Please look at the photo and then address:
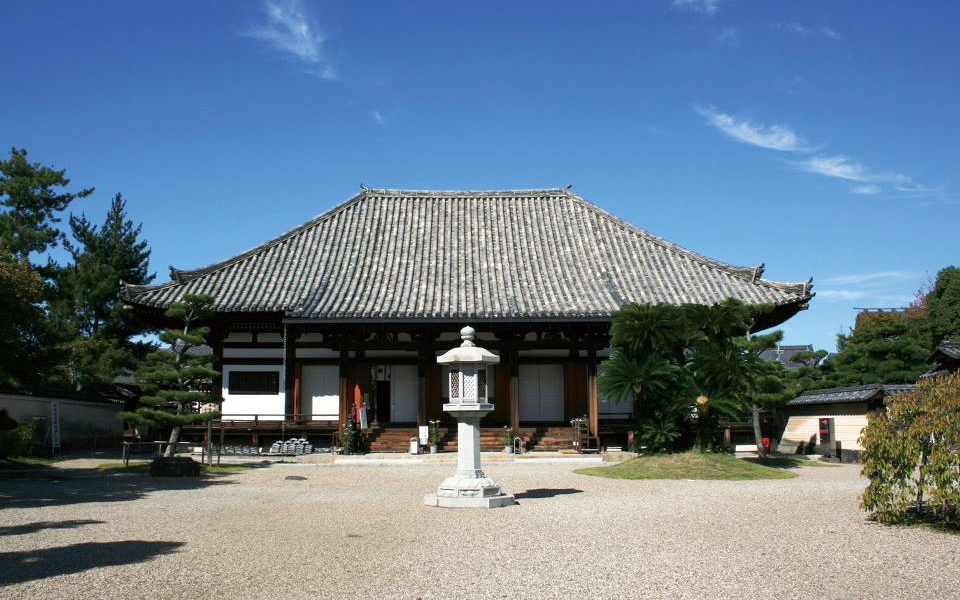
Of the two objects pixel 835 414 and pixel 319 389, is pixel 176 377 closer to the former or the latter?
pixel 319 389

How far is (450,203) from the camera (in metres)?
31.8

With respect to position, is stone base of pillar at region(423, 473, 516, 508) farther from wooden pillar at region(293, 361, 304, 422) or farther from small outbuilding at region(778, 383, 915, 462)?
small outbuilding at region(778, 383, 915, 462)

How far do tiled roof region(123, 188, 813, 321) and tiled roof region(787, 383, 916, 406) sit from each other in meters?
3.11

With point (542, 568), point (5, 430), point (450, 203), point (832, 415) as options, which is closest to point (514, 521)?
point (542, 568)

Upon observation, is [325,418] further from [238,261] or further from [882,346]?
[882,346]

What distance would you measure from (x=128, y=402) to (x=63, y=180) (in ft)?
37.1

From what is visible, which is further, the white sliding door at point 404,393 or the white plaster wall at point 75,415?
the white sliding door at point 404,393

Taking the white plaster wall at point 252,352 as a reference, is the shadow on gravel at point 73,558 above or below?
below

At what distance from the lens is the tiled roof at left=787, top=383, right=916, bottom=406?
870 inches

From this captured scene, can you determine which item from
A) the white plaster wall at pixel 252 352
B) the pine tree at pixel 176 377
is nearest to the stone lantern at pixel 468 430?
the pine tree at pixel 176 377

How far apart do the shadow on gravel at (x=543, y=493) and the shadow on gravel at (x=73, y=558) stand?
6486 millimetres

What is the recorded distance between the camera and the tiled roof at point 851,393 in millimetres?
22097

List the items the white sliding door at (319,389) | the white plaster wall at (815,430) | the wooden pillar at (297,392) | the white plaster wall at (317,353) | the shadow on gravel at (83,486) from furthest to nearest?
the white plaster wall at (317,353), the white sliding door at (319,389), the wooden pillar at (297,392), the white plaster wall at (815,430), the shadow on gravel at (83,486)

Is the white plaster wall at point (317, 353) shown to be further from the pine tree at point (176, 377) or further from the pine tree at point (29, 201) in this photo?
the pine tree at point (29, 201)
